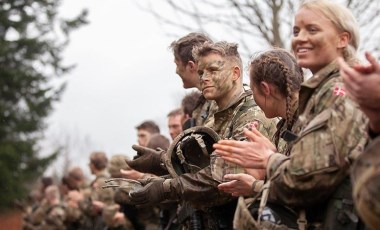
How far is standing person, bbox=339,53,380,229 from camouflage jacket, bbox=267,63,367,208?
0.13 m

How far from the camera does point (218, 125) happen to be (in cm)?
630

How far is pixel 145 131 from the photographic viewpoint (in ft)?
33.8

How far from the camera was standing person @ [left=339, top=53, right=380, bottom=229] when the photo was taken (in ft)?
10.7

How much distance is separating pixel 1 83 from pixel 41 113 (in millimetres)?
1909

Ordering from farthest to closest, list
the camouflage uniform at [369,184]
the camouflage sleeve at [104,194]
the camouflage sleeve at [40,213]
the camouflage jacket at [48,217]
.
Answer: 1. the camouflage sleeve at [40,213]
2. the camouflage jacket at [48,217]
3. the camouflage sleeve at [104,194]
4. the camouflage uniform at [369,184]

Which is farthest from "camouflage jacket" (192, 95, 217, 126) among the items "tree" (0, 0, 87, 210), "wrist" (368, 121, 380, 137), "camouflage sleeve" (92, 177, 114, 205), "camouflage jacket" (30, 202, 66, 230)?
"tree" (0, 0, 87, 210)

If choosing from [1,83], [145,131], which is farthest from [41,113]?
[145,131]

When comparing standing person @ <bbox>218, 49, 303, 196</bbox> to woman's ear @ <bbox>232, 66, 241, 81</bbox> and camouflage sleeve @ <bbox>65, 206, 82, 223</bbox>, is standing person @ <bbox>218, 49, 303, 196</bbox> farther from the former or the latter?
camouflage sleeve @ <bbox>65, 206, 82, 223</bbox>

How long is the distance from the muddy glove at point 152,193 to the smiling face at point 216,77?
2.58 ft

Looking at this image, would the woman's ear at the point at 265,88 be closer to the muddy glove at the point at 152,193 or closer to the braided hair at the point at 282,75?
the braided hair at the point at 282,75

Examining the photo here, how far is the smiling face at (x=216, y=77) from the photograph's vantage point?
6.23 m

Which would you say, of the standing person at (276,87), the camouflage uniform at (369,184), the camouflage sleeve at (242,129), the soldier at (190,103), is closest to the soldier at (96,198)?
the soldier at (190,103)

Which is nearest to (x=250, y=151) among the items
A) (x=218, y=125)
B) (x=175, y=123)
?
(x=218, y=125)

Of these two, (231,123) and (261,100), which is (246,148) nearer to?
(261,100)
